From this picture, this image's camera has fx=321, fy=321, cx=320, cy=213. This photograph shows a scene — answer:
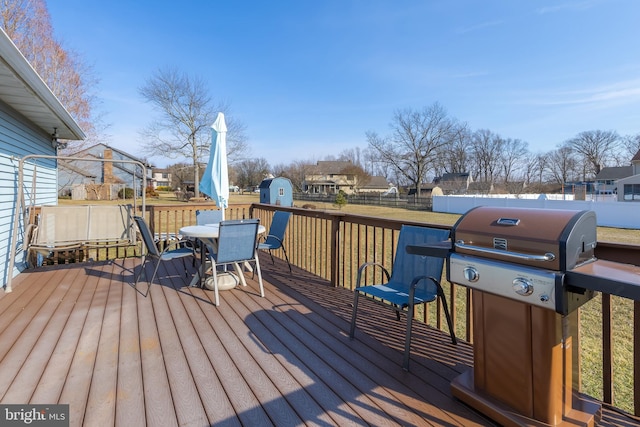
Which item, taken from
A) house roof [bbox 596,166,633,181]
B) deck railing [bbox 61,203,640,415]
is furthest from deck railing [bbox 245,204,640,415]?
house roof [bbox 596,166,633,181]

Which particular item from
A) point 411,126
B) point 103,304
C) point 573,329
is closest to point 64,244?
point 103,304

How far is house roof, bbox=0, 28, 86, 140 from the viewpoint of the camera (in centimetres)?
257

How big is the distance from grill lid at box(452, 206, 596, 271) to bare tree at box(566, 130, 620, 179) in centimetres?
5330

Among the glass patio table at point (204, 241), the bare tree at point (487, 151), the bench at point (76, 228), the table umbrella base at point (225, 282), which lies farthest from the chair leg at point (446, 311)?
the bare tree at point (487, 151)

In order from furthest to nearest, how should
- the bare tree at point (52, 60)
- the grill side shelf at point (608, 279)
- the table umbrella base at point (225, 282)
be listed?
1. the bare tree at point (52, 60)
2. the table umbrella base at point (225, 282)
3. the grill side shelf at point (608, 279)

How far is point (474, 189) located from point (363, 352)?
40.0 m

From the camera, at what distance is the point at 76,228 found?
475cm

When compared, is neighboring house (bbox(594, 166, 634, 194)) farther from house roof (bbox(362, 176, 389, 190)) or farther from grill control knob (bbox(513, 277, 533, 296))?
grill control knob (bbox(513, 277, 533, 296))

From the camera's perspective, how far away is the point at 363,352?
2338 mm

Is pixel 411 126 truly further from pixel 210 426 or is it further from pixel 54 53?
pixel 210 426

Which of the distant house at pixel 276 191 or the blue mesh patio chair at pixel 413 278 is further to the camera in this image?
the distant house at pixel 276 191

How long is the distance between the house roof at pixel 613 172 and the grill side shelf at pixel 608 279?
161 feet

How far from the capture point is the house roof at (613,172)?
3722cm

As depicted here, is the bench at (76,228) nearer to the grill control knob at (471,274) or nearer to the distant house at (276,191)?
the grill control knob at (471,274)
